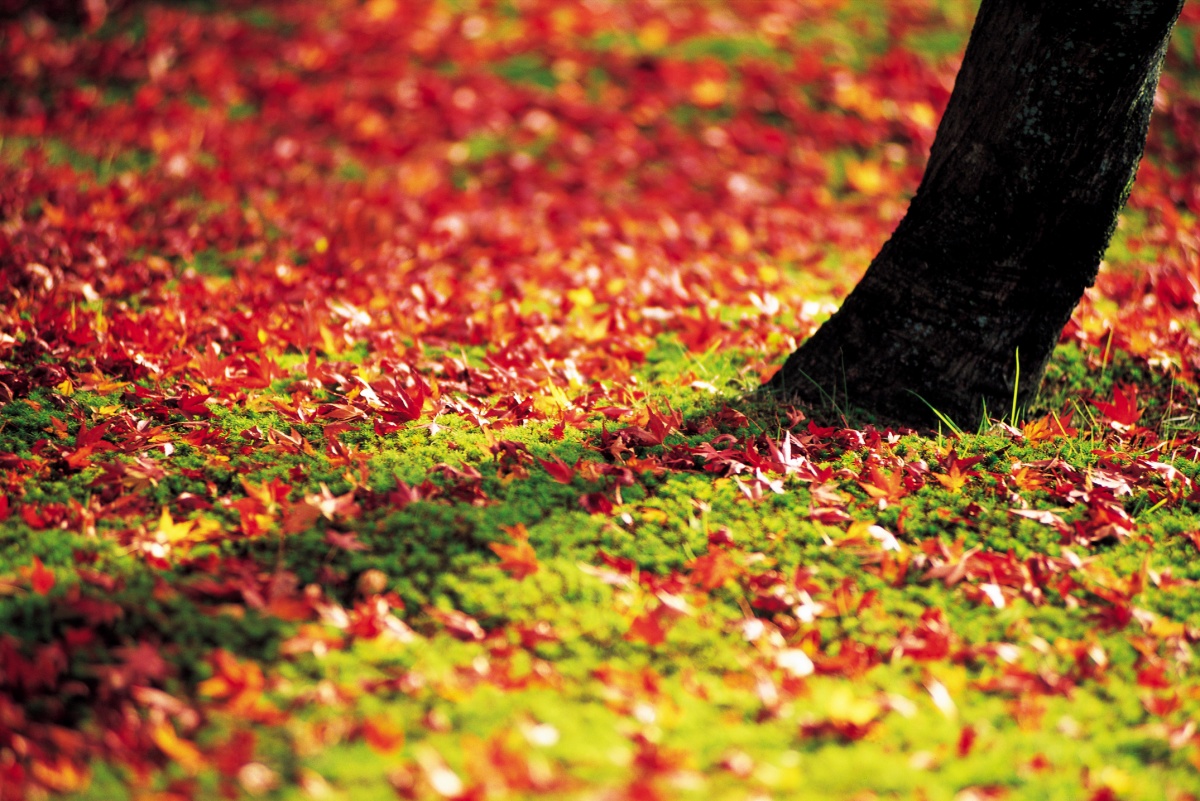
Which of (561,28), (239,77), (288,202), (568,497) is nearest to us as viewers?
(568,497)

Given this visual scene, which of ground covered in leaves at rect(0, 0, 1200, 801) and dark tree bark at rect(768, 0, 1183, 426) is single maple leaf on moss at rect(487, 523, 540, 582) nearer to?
ground covered in leaves at rect(0, 0, 1200, 801)

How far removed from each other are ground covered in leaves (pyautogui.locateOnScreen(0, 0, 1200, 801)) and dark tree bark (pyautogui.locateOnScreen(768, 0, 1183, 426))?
22cm

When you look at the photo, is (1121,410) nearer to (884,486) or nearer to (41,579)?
(884,486)

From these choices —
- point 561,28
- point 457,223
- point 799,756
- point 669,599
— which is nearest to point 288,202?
point 457,223

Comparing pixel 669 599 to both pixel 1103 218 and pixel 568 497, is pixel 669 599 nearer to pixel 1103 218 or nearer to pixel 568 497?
pixel 568 497

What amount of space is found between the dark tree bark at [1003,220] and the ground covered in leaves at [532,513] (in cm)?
22

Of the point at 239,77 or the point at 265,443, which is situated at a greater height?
the point at 239,77

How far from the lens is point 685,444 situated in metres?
3.19

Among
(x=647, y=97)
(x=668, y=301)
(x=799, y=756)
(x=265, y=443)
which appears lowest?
(x=265, y=443)

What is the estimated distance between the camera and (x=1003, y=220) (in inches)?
127

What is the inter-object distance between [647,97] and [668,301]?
3345 mm

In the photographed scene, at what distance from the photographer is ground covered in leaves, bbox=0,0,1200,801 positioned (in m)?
2.03

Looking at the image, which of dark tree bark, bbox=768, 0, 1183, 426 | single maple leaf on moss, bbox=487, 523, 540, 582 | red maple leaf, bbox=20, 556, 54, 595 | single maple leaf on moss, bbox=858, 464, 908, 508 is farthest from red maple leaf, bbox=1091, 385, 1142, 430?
red maple leaf, bbox=20, 556, 54, 595

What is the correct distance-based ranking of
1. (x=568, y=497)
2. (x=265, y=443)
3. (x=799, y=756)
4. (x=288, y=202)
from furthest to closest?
(x=288, y=202) < (x=265, y=443) < (x=568, y=497) < (x=799, y=756)
